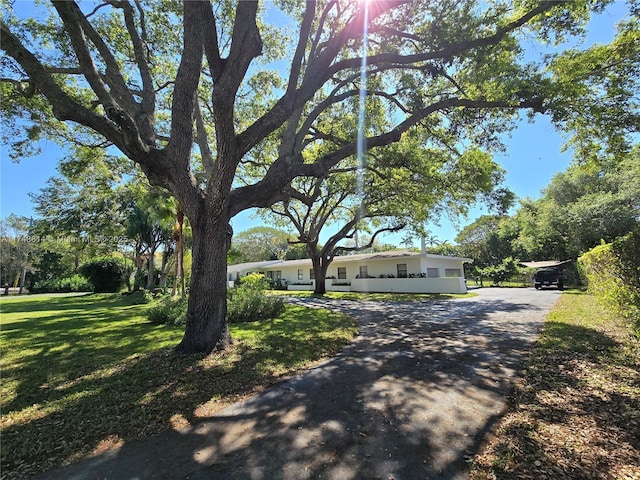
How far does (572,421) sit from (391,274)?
22864 millimetres

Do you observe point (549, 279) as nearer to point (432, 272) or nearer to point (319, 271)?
point (432, 272)

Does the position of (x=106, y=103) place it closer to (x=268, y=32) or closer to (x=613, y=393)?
(x=268, y=32)

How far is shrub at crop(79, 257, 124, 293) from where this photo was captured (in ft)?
81.1


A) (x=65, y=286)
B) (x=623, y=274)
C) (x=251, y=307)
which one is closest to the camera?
(x=623, y=274)

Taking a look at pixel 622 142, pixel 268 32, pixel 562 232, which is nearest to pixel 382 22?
pixel 268 32

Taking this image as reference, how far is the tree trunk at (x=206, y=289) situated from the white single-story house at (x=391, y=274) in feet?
61.0

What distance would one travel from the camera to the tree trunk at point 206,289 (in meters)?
5.61

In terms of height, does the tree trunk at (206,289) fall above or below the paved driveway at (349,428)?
above

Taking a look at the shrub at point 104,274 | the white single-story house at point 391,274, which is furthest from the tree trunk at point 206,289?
the shrub at point 104,274

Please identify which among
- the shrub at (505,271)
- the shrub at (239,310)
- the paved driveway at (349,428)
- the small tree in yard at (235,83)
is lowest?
the paved driveway at (349,428)

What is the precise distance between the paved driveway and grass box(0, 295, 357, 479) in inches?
15.1

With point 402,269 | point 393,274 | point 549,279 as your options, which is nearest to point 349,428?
point 402,269

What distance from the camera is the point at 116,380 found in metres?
4.53

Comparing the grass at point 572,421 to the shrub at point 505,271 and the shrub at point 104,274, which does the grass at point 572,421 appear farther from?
the shrub at point 505,271
